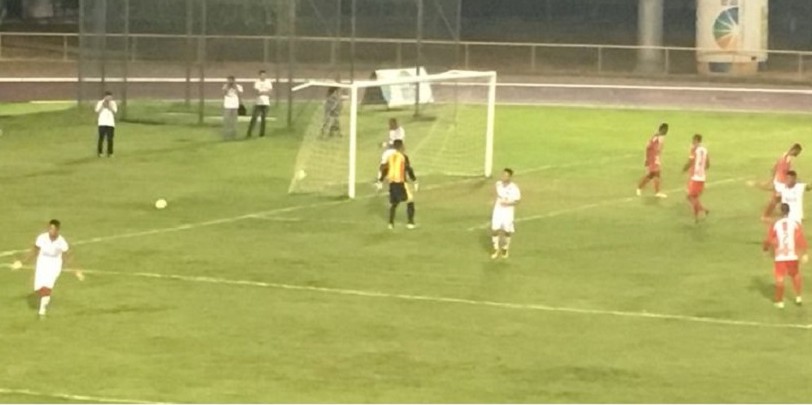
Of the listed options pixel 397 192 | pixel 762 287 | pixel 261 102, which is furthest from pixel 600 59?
pixel 762 287

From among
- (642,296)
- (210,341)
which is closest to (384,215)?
(642,296)

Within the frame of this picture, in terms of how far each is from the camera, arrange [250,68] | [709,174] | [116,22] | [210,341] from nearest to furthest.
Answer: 1. [210,341]
2. [709,174]
3. [116,22]
4. [250,68]

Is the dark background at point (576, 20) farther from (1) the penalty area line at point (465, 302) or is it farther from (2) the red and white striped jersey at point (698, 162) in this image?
(1) the penalty area line at point (465, 302)

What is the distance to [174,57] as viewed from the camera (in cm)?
5303

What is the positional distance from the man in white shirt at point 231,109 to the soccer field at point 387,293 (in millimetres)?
4050

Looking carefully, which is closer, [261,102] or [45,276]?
[45,276]

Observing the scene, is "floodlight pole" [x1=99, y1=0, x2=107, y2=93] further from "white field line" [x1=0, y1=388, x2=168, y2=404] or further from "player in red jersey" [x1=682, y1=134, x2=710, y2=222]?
"white field line" [x1=0, y1=388, x2=168, y2=404]

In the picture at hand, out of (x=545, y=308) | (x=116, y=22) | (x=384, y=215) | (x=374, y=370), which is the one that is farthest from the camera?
(x=116, y=22)

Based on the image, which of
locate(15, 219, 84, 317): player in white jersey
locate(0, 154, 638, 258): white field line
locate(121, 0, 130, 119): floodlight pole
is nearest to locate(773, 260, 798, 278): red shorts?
locate(15, 219, 84, 317): player in white jersey

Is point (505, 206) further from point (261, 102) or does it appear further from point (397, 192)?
point (261, 102)

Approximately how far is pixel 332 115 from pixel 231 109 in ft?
20.9

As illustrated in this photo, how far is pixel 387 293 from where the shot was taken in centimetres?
2439

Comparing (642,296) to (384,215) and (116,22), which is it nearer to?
(384,215)

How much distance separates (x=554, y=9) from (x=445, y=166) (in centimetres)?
3620
